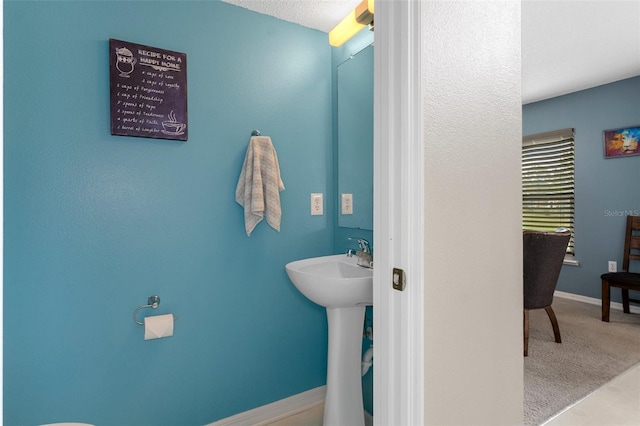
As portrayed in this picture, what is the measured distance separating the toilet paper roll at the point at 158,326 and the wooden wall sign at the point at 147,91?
0.82 metres

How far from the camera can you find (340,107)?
7.00 feet

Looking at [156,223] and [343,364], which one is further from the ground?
[156,223]

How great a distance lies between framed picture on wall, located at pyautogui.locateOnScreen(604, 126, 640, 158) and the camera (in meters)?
3.33

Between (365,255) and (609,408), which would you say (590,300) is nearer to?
(609,408)

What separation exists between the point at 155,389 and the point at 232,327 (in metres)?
0.43

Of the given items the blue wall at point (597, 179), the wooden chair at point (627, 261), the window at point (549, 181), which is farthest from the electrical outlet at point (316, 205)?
the blue wall at point (597, 179)

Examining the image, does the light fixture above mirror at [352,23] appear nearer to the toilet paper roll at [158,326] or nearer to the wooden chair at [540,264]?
the toilet paper roll at [158,326]

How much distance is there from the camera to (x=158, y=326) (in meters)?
1.62

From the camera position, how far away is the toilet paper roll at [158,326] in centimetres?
161

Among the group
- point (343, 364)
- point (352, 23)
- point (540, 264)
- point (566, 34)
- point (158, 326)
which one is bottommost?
point (343, 364)

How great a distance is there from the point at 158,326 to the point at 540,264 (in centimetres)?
241

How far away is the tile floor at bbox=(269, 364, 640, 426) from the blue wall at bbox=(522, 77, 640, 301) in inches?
69.9

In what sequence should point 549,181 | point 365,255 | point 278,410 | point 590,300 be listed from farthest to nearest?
point 549,181, point 590,300, point 278,410, point 365,255

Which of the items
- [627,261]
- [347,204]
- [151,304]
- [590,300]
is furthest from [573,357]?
[151,304]
